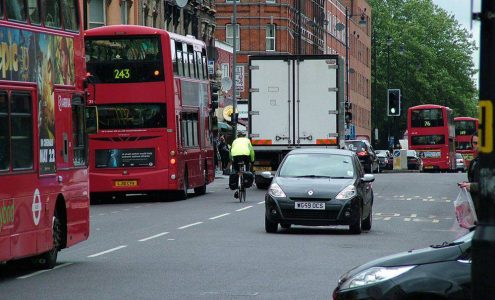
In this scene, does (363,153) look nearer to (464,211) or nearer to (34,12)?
(34,12)

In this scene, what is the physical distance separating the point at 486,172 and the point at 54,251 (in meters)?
11.6

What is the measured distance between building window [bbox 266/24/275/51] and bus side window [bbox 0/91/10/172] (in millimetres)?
99577

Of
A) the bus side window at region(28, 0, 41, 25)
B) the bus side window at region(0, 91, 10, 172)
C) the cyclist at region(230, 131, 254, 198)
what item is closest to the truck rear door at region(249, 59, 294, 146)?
the cyclist at region(230, 131, 254, 198)

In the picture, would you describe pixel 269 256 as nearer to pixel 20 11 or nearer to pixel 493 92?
pixel 20 11

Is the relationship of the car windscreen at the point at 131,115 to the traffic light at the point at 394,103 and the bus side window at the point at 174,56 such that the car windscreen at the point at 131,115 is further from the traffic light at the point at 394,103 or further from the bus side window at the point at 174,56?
the traffic light at the point at 394,103

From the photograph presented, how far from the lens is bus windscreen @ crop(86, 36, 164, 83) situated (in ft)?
120

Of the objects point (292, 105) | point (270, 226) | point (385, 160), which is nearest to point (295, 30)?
point (385, 160)

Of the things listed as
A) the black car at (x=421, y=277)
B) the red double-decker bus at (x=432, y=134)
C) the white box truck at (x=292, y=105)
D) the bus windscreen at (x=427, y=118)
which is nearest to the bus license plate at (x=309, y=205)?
the black car at (x=421, y=277)

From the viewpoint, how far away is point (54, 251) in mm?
17922

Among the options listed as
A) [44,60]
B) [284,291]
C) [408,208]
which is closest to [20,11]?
[44,60]

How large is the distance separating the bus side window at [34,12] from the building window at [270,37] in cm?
9809

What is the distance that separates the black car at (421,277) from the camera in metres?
9.26

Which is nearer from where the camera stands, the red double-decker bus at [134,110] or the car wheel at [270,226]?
the car wheel at [270,226]

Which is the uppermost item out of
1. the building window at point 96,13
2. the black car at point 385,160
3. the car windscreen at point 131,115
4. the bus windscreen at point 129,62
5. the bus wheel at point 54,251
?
the building window at point 96,13
